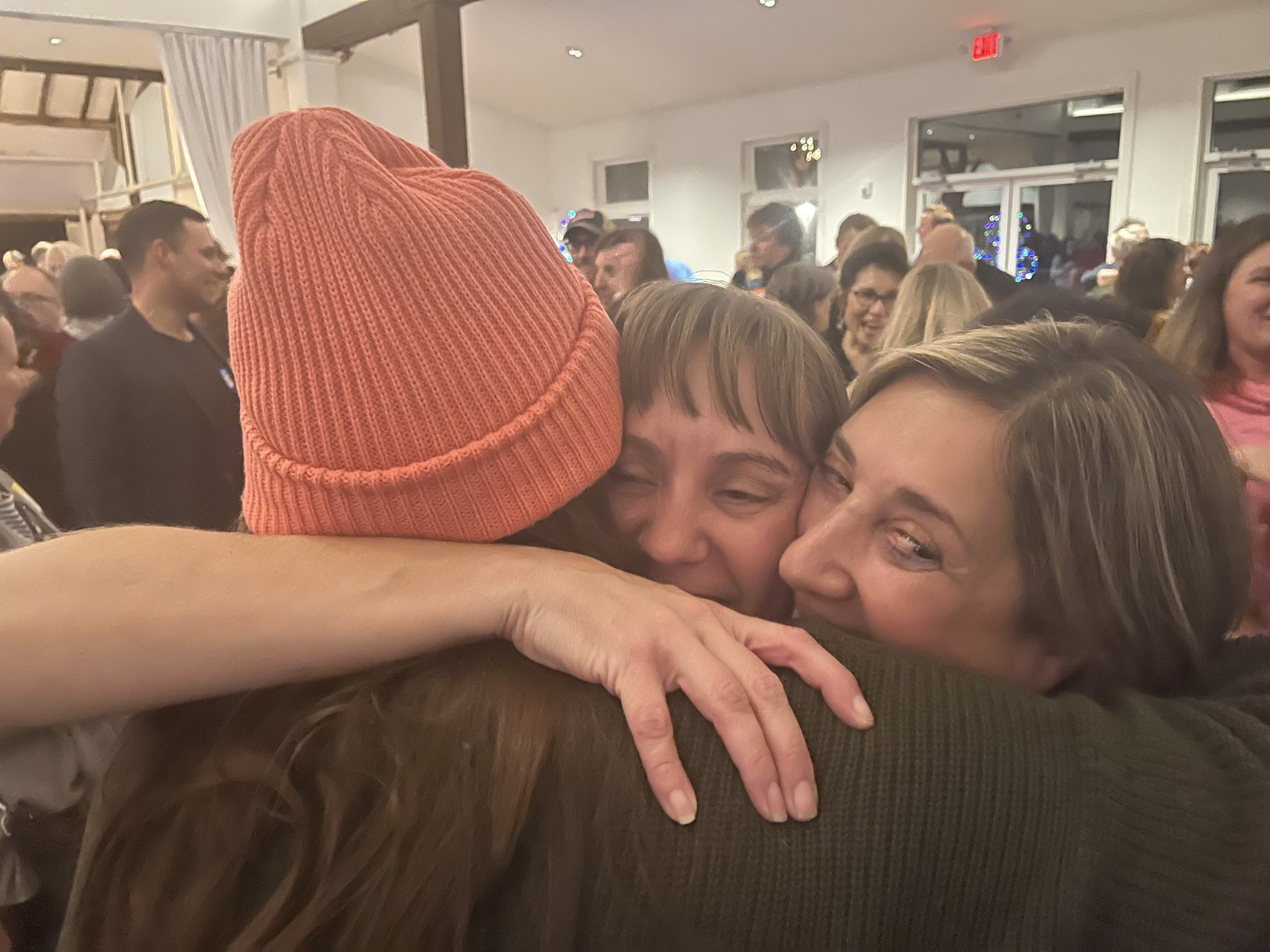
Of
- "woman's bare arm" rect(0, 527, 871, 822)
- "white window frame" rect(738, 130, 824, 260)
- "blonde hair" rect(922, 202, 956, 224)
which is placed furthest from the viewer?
"white window frame" rect(738, 130, 824, 260)

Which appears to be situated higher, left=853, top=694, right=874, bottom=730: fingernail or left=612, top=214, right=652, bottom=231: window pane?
left=612, top=214, right=652, bottom=231: window pane

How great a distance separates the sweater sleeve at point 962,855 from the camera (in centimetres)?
58

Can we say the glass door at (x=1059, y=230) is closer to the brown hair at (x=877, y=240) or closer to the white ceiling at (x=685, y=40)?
the white ceiling at (x=685, y=40)

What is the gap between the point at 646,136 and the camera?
32.6 ft

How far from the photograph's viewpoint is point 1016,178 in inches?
302

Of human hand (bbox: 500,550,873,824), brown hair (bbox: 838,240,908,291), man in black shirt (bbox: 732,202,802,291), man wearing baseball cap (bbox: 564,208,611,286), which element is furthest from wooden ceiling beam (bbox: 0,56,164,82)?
human hand (bbox: 500,550,873,824)

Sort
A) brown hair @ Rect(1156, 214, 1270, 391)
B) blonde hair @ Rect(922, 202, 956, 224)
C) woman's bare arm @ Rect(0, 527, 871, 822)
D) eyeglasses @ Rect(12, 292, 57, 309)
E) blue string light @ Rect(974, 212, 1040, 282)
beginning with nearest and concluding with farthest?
woman's bare arm @ Rect(0, 527, 871, 822) → brown hair @ Rect(1156, 214, 1270, 391) → eyeglasses @ Rect(12, 292, 57, 309) → blonde hair @ Rect(922, 202, 956, 224) → blue string light @ Rect(974, 212, 1040, 282)

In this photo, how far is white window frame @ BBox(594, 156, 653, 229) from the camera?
10.1m

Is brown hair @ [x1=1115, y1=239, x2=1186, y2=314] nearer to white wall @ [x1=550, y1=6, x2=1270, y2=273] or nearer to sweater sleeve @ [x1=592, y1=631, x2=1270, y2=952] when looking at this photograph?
sweater sleeve @ [x1=592, y1=631, x2=1270, y2=952]

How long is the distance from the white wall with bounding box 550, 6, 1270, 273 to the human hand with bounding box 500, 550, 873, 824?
7.37 metres

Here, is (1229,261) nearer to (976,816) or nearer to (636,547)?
(636,547)

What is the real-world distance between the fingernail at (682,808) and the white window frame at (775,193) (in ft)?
27.4

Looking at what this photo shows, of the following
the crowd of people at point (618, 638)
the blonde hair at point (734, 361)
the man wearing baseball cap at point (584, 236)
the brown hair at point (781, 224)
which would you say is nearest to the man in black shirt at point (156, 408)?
the crowd of people at point (618, 638)

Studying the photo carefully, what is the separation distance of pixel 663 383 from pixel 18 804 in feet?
3.23
